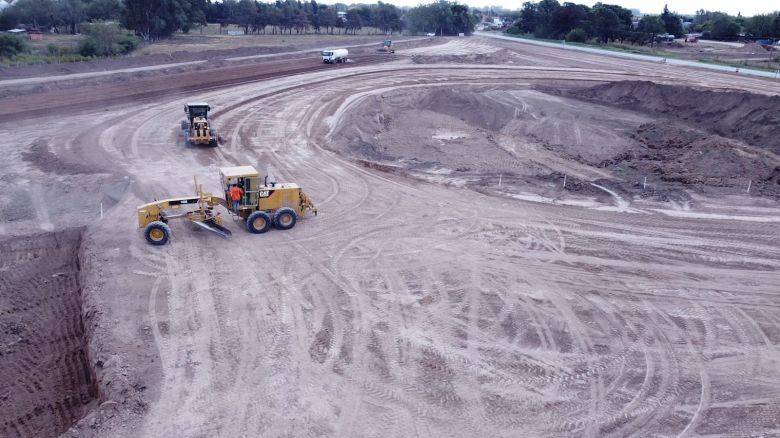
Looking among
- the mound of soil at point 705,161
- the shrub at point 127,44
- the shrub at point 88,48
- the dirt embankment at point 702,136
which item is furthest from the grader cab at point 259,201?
the shrub at point 127,44

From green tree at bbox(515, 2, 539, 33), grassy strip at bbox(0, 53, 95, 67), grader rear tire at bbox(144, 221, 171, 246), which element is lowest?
grader rear tire at bbox(144, 221, 171, 246)

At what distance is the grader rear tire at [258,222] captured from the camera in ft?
57.4

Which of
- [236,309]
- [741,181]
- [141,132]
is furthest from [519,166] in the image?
[141,132]

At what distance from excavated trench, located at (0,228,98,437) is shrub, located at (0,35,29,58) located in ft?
130

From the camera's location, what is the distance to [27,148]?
25.7m

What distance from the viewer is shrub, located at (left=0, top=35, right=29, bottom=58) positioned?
156ft

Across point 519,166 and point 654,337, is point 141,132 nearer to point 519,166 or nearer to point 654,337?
point 519,166

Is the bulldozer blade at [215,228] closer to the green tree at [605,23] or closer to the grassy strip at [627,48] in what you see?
the grassy strip at [627,48]

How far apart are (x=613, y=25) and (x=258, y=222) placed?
7844cm

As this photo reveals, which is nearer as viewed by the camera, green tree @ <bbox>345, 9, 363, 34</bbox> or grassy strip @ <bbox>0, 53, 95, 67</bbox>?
grassy strip @ <bbox>0, 53, 95, 67</bbox>

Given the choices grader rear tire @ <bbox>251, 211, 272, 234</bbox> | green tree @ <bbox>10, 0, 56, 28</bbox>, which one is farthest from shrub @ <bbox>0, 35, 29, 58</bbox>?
grader rear tire @ <bbox>251, 211, 272, 234</bbox>

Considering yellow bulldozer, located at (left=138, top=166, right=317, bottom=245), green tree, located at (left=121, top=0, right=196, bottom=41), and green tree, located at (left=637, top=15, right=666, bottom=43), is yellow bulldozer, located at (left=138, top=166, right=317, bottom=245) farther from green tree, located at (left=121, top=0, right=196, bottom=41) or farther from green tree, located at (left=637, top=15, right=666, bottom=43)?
green tree, located at (left=637, top=15, right=666, bottom=43)

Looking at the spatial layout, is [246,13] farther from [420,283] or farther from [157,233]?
[420,283]

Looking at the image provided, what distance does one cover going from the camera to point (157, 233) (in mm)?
16531
